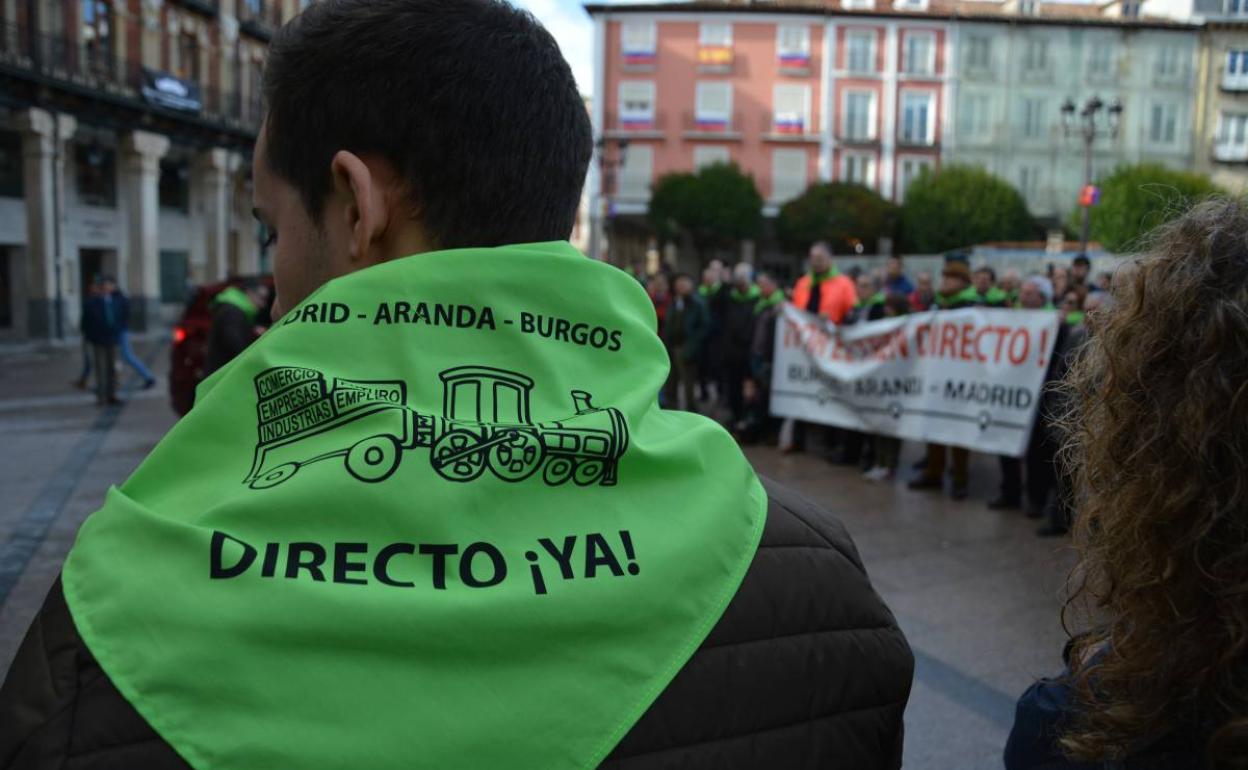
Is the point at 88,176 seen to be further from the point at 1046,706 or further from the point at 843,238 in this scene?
the point at 1046,706

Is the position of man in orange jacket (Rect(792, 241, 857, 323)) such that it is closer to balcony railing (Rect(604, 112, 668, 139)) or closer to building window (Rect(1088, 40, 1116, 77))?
balcony railing (Rect(604, 112, 668, 139))

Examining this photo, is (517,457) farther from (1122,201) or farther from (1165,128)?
(1165,128)

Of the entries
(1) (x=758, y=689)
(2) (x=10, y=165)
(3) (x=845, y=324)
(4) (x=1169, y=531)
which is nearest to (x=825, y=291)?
(3) (x=845, y=324)

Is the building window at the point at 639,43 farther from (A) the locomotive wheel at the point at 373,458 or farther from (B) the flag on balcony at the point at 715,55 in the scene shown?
(A) the locomotive wheel at the point at 373,458

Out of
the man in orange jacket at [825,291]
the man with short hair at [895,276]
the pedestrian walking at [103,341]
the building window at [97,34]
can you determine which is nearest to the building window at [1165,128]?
the building window at [97,34]

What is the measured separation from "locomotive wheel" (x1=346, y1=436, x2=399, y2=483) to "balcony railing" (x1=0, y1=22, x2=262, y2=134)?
90.3 ft

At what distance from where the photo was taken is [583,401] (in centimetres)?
98

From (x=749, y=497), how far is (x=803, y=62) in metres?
52.4

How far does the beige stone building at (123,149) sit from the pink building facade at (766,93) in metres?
17.9

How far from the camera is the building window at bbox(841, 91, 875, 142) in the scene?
5028 cm

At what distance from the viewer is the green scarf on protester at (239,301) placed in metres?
7.36

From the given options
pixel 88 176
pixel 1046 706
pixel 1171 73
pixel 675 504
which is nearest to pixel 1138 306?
pixel 1046 706

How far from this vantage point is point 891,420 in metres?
9.50

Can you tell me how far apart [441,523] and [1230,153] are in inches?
2335
